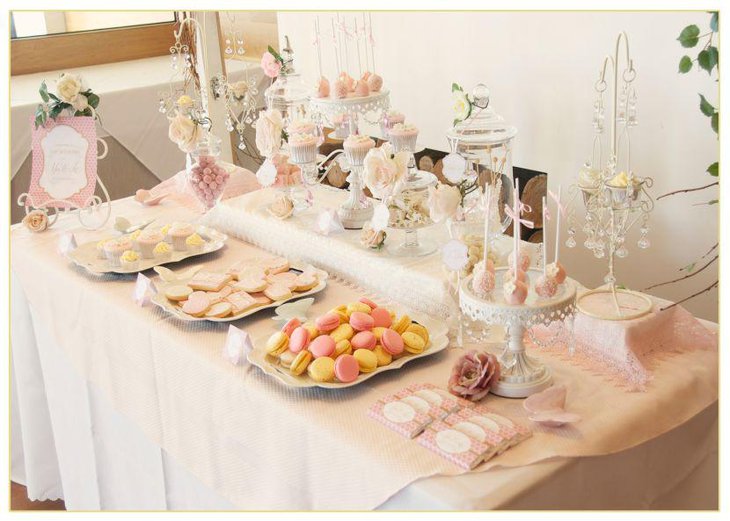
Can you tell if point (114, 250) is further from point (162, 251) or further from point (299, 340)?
point (299, 340)

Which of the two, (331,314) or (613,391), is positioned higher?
(331,314)

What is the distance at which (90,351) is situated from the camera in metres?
1.93

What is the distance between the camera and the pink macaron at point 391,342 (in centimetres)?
147

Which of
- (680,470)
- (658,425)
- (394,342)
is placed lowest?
(680,470)

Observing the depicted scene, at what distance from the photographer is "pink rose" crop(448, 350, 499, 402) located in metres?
1.35

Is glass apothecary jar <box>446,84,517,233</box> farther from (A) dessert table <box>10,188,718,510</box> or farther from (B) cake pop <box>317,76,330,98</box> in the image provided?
(B) cake pop <box>317,76,330,98</box>

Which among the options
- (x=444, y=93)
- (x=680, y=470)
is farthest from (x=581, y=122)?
(x=680, y=470)

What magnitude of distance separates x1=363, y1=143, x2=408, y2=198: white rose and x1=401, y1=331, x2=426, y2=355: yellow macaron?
0.30 m

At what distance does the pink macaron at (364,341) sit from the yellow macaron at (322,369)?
6 cm

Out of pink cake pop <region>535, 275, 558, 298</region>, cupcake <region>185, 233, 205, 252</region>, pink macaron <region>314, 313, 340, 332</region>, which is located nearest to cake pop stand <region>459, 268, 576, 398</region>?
pink cake pop <region>535, 275, 558, 298</region>

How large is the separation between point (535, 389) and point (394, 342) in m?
0.25

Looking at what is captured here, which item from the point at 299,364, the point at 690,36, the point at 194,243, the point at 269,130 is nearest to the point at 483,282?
the point at 299,364

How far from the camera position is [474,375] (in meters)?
1.37
